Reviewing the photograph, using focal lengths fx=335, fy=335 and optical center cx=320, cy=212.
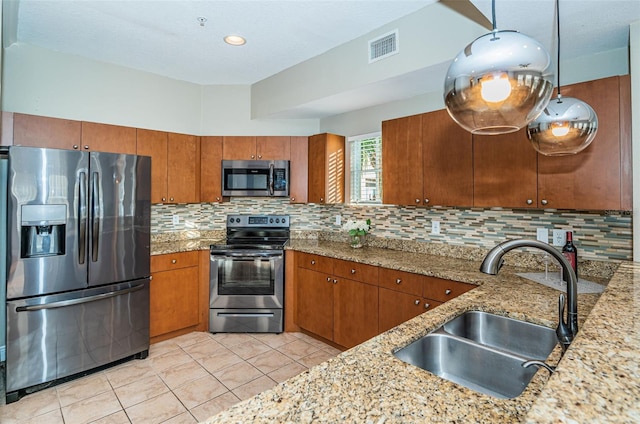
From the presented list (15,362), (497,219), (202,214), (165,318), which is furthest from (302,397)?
(202,214)

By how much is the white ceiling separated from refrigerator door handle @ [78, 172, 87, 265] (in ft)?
3.97

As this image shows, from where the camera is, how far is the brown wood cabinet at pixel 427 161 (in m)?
2.47

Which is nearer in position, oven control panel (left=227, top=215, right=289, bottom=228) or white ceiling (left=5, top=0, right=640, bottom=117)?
white ceiling (left=5, top=0, right=640, bottom=117)

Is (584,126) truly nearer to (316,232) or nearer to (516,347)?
(516,347)

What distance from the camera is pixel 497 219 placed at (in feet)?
8.57

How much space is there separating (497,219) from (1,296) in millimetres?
4056

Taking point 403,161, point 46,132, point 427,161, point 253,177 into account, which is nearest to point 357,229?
point 403,161

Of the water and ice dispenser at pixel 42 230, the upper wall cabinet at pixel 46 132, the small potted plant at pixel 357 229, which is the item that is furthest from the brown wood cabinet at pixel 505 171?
the upper wall cabinet at pixel 46 132

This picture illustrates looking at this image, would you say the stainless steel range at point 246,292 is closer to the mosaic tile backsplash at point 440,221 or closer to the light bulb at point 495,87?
the mosaic tile backsplash at point 440,221

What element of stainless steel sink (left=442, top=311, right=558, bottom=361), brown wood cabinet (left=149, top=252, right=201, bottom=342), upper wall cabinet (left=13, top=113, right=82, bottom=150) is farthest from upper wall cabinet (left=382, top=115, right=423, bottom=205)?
upper wall cabinet (left=13, top=113, right=82, bottom=150)

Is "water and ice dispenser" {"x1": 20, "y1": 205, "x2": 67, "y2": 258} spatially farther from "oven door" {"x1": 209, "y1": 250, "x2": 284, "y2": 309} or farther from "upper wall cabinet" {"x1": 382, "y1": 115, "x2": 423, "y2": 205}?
"upper wall cabinet" {"x1": 382, "y1": 115, "x2": 423, "y2": 205}

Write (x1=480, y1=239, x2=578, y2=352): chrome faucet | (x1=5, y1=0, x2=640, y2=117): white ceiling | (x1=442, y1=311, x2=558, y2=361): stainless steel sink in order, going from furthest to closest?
(x1=5, y1=0, x2=640, y2=117): white ceiling, (x1=442, y1=311, x2=558, y2=361): stainless steel sink, (x1=480, y1=239, x2=578, y2=352): chrome faucet

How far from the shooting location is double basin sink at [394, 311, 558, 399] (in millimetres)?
1145

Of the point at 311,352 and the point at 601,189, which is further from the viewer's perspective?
the point at 311,352
